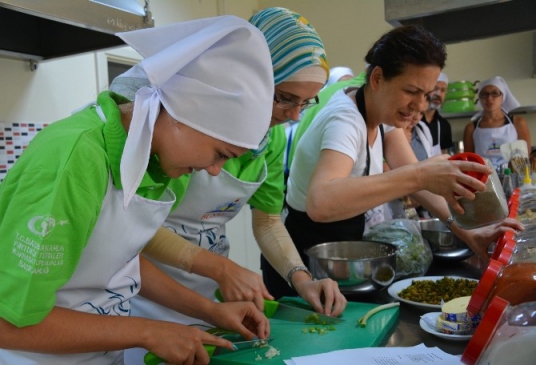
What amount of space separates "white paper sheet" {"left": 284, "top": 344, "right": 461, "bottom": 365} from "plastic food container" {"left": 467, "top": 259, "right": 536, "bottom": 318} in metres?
0.21

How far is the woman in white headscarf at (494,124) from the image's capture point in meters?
4.09

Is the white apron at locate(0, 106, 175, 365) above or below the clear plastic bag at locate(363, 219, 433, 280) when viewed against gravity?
above

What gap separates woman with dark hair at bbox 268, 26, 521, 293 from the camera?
129 cm

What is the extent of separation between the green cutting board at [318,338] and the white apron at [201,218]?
0.34 m

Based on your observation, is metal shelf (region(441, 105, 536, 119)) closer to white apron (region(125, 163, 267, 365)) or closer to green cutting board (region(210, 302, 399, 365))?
white apron (region(125, 163, 267, 365))

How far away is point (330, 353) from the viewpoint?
92 centimetres

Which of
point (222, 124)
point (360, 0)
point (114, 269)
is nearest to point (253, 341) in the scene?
point (114, 269)

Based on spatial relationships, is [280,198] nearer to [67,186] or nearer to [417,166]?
[417,166]

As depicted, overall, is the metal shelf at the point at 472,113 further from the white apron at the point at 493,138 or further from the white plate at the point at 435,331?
the white plate at the point at 435,331

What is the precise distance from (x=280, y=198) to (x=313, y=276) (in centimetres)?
28

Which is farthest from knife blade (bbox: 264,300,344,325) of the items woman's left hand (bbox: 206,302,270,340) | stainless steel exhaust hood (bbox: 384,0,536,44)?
stainless steel exhaust hood (bbox: 384,0,536,44)

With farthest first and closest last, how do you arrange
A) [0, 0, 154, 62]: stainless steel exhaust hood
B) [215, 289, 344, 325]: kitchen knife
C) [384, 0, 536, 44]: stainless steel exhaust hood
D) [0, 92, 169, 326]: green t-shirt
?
1. [384, 0, 536, 44]: stainless steel exhaust hood
2. [0, 0, 154, 62]: stainless steel exhaust hood
3. [215, 289, 344, 325]: kitchen knife
4. [0, 92, 169, 326]: green t-shirt

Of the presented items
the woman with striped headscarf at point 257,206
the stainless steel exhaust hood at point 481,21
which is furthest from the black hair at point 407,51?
the stainless steel exhaust hood at point 481,21

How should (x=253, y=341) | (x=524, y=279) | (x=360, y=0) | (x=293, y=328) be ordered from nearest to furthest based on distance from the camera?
(x=524, y=279)
(x=253, y=341)
(x=293, y=328)
(x=360, y=0)
